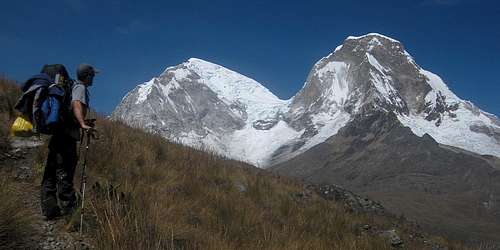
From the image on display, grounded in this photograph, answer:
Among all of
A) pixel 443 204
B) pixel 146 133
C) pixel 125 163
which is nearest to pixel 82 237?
pixel 125 163

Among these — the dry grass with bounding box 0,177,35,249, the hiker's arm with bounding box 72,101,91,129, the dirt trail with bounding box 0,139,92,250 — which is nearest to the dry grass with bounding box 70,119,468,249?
Answer: the dirt trail with bounding box 0,139,92,250

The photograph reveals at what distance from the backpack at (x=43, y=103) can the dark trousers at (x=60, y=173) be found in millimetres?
191

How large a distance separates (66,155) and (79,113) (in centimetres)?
51

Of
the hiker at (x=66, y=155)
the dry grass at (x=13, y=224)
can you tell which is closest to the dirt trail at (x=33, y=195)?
the dry grass at (x=13, y=224)

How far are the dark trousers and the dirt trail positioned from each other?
0.23 metres

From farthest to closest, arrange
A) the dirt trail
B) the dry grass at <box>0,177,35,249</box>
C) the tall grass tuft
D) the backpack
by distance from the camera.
Answer: the tall grass tuft → the backpack → the dirt trail → the dry grass at <box>0,177,35,249</box>

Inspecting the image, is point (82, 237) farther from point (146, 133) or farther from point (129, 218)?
point (146, 133)

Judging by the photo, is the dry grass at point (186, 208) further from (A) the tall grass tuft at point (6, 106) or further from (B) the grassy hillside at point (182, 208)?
(A) the tall grass tuft at point (6, 106)

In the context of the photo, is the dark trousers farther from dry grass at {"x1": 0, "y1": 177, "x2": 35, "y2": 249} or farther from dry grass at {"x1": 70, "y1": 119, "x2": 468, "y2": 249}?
dry grass at {"x1": 0, "y1": 177, "x2": 35, "y2": 249}

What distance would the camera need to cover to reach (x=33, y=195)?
20.9 ft

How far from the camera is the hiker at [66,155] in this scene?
5609 millimetres

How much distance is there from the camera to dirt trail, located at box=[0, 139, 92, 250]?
4.93 metres

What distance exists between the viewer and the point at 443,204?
152 meters

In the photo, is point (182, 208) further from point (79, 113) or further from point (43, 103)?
point (43, 103)
